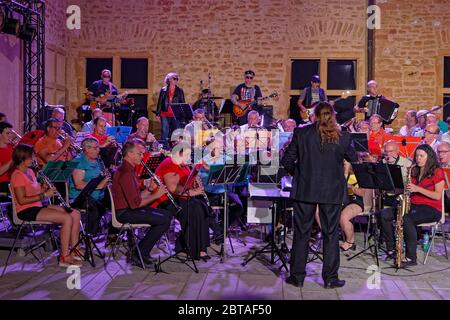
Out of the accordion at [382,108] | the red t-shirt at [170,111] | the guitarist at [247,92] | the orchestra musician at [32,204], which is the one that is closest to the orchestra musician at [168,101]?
the red t-shirt at [170,111]

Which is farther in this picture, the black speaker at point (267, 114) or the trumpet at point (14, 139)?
the black speaker at point (267, 114)

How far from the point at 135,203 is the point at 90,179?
1.26m

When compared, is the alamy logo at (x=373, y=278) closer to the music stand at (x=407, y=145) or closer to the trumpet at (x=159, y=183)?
the trumpet at (x=159, y=183)

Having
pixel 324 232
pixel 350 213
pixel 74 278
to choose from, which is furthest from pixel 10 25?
pixel 324 232

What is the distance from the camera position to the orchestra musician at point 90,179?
7.53 metres

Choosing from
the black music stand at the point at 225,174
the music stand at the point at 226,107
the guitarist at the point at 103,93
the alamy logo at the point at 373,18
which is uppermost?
the alamy logo at the point at 373,18

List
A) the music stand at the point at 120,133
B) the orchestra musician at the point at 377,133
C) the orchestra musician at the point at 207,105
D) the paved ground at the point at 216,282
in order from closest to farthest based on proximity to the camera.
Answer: the paved ground at the point at 216,282 < the orchestra musician at the point at 377,133 < the music stand at the point at 120,133 < the orchestra musician at the point at 207,105

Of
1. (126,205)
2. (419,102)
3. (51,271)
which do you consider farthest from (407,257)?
(419,102)

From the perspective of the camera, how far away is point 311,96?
1290 cm

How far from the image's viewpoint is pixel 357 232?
351 inches

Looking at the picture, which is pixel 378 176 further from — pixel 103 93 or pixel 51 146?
pixel 103 93

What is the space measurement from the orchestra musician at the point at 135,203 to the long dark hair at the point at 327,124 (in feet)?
6.49

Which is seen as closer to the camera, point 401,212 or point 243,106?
point 401,212

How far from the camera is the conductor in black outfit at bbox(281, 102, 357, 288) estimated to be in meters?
5.70
